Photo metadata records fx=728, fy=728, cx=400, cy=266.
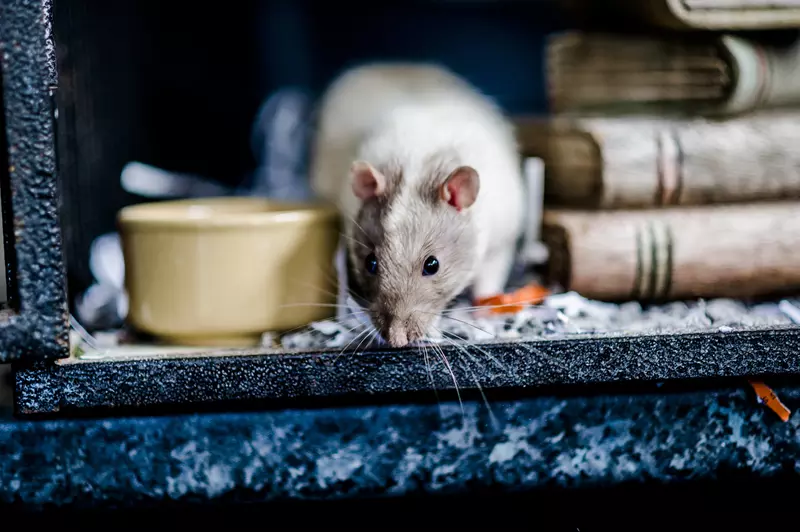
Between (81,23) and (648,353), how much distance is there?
871mm

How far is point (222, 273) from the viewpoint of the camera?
0.81m

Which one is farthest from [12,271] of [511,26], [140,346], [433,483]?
[511,26]

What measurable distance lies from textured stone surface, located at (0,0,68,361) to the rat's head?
0.31 m

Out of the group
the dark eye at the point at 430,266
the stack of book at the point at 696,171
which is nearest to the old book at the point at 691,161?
the stack of book at the point at 696,171

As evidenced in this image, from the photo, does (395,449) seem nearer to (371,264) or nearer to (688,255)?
(371,264)

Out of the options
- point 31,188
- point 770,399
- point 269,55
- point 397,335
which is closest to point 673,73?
point 770,399

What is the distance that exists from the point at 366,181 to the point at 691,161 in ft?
1.37

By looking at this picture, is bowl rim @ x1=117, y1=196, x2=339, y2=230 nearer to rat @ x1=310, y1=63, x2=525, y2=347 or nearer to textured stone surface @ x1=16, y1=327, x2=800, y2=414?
rat @ x1=310, y1=63, x2=525, y2=347

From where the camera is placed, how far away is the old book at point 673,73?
938 millimetres

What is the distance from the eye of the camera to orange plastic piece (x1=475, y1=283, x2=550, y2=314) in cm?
87

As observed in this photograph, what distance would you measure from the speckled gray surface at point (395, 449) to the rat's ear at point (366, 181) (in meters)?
0.27

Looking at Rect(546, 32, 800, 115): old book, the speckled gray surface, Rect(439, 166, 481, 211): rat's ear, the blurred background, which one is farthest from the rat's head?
the blurred background

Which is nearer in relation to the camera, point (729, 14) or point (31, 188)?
point (31, 188)

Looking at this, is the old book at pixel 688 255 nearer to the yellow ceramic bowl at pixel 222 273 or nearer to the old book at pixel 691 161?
the old book at pixel 691 161
